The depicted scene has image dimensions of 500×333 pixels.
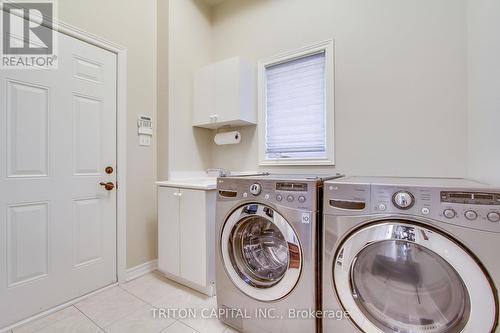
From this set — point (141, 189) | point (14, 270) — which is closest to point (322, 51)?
point (141, 189)

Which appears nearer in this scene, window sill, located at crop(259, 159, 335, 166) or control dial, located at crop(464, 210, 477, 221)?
control dial, located at crop(464, 210, 477, 221)

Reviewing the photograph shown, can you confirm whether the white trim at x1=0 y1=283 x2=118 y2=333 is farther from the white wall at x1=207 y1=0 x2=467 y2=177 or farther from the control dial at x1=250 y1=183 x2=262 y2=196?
the white wall at x1=207 y1=0 x2=467 y2=177

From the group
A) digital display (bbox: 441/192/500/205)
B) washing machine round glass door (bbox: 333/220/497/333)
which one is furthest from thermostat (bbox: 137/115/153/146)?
digital display (bbox: 441/192/500/205)

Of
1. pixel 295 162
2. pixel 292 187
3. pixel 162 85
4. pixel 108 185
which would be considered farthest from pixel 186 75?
pixel 292 187

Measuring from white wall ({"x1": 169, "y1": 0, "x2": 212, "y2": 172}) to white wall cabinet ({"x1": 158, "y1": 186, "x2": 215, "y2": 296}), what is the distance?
0.46 m

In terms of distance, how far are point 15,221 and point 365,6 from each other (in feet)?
9.70

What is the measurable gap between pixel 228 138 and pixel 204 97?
497mm

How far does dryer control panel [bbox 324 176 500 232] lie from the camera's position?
80 cm

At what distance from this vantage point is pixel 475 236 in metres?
0.81

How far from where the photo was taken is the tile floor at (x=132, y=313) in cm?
139

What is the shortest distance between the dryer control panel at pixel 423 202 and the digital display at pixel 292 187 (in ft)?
0.44

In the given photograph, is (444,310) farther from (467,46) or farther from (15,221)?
(15,221)

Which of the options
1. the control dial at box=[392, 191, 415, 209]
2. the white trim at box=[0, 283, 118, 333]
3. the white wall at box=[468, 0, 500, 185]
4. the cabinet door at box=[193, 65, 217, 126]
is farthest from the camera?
the cabinet door at box=[193, 65, 217, 126]

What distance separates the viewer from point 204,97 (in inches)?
91.5
